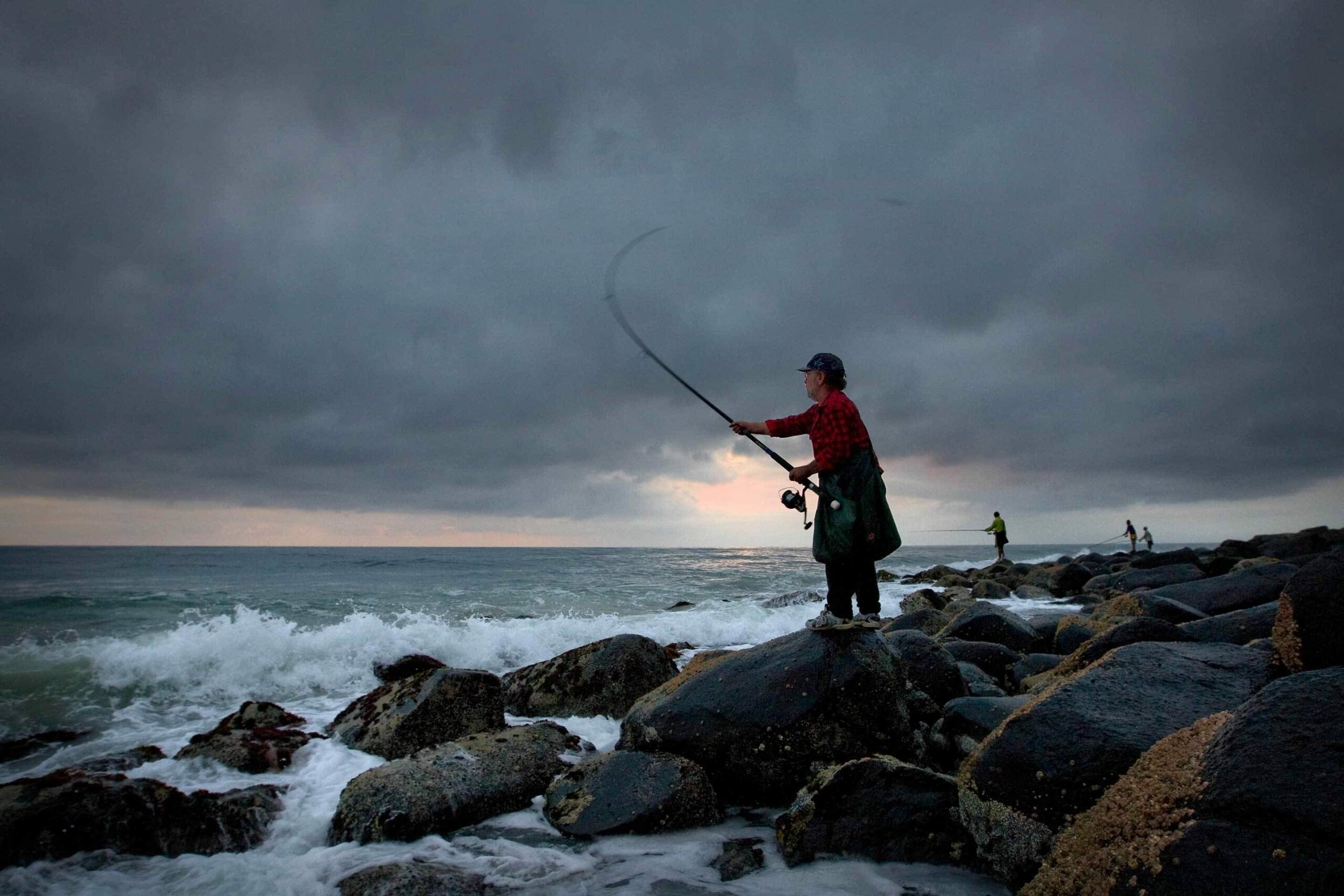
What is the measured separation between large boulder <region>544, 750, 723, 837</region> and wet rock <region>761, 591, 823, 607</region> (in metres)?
13.4

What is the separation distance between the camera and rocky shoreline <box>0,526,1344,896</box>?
212 centimetres

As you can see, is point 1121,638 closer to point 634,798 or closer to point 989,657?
point 989,657

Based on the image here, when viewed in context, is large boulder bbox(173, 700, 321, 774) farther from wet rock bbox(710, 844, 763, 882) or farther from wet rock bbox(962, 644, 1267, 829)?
wet rock bbox(962, 644, 1267, 829)

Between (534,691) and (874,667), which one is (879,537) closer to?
(874,667)

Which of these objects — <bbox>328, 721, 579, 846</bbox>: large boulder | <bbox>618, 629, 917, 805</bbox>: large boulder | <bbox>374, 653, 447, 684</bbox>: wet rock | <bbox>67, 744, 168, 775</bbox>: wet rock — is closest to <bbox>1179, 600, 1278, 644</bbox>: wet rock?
<bbox>618, 629, 917, 805</bbox>: large boulder

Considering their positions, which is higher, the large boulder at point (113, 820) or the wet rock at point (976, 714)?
the wet rock at point (976, 714)

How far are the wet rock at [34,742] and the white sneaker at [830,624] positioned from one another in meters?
7.03

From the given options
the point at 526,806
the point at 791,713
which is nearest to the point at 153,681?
the point at 526,806

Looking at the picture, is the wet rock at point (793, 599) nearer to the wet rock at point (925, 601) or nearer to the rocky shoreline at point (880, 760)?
the wet rock at point (925, 601)

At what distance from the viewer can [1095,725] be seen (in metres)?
Result: 2.84

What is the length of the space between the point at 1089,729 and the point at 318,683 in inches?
360

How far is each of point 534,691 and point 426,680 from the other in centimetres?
128

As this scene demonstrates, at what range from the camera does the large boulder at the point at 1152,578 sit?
573 inches

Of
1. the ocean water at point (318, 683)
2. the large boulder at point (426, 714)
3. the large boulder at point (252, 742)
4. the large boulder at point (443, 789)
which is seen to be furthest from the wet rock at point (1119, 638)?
the large boulder at point (252, 742)
